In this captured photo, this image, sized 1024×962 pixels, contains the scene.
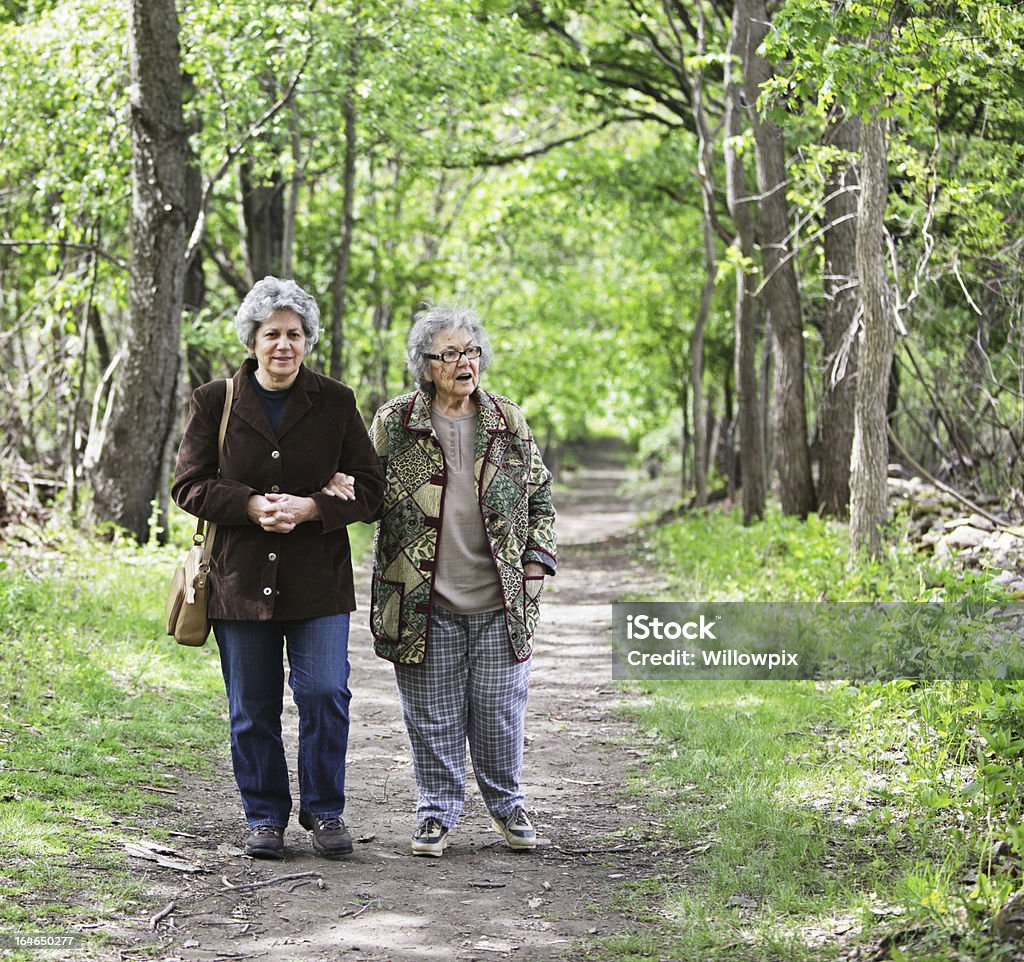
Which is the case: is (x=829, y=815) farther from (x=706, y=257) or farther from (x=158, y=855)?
(x=706, y=257)

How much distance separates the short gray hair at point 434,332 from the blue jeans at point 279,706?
101 cm

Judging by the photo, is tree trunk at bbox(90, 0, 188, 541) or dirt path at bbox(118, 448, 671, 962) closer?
dirt path at bbox(118, 448, 671, 962)

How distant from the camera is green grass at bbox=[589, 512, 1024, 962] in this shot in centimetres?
386

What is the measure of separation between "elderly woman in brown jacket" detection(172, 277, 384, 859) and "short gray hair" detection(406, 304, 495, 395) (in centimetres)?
31

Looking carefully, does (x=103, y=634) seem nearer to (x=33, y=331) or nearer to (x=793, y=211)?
(x=33, y=331)

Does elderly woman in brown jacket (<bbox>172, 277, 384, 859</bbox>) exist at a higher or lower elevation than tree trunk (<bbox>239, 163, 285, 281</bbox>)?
lower

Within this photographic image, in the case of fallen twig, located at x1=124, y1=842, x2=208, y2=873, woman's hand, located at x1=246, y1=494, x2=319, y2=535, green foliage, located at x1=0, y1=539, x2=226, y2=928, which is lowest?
fallen twig, located at x1=124, y1=842, x2=208, y2=873

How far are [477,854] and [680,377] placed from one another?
1773 centimetres

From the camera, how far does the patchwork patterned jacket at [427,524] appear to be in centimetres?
486

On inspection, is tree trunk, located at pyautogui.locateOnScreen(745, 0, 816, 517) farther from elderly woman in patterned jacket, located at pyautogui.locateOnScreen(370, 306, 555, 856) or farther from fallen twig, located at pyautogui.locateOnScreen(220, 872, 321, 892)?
fallen twig, located at pyautogui.locateOnScreen(220, 872, 321, 892)

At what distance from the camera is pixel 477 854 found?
4.99 meters

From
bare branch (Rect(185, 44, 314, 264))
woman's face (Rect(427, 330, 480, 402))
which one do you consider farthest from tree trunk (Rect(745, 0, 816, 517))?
woman's face (Rect(427, 330, 480, 402))

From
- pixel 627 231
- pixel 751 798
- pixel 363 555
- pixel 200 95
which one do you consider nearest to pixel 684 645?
pixel 751 798

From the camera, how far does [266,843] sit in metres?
4.75
